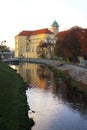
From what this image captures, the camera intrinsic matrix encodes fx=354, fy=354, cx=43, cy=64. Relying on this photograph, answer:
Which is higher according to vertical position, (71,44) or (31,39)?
(31,39)

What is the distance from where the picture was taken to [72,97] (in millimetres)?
33125

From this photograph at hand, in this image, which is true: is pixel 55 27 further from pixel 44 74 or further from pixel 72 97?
pixel 72 97

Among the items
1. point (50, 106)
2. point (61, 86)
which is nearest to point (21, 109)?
point (50, 106)

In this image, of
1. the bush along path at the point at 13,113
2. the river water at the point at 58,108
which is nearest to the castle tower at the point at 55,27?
the river water at the point at 58,108

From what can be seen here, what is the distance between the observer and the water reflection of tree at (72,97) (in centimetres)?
2725

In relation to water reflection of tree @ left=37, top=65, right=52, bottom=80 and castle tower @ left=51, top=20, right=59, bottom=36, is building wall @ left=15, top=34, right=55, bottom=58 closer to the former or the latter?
castle tower @ left=51, top=20, right=59, bottom=36

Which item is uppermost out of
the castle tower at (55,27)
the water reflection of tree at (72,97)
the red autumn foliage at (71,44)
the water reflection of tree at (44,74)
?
the castle tower at (55,27)

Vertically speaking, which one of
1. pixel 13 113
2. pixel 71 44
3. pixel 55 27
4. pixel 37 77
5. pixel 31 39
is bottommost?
pixel 37 77

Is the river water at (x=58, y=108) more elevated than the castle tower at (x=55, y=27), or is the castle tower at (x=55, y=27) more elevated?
the castle tower at (x=55, y=27)

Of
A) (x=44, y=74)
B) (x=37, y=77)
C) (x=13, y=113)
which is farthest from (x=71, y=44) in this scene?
(x=13, y=113)

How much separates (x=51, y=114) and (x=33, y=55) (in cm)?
14193

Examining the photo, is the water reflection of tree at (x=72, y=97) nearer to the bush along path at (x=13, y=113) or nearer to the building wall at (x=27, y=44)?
the bush along path at (x=13, y=113)

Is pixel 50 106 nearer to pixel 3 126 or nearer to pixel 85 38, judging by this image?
pixel 3 126

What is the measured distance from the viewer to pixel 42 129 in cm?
2038
